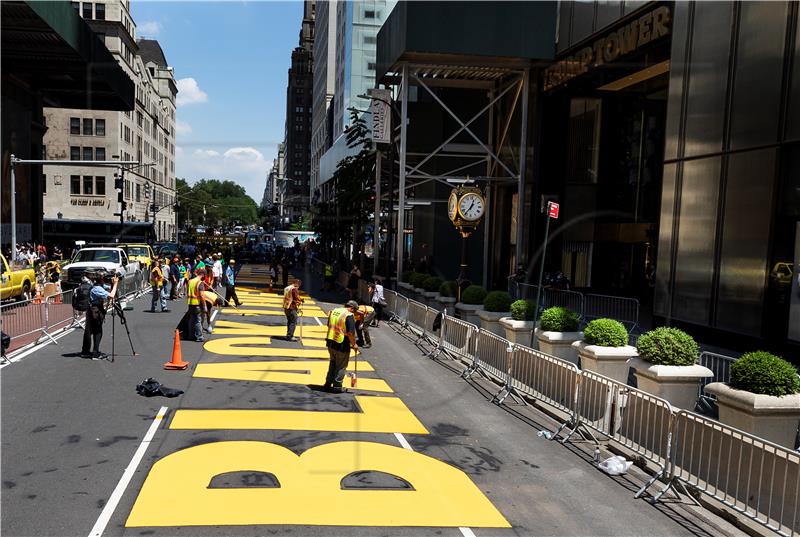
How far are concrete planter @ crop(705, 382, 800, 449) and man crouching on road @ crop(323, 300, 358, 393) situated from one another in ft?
20.3

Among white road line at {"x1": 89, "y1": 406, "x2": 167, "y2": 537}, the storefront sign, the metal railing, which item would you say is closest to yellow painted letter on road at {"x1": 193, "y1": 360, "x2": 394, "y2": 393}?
the metal railing

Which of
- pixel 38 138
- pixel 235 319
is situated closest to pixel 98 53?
pixel 38 138

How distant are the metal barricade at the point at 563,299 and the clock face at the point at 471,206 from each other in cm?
341

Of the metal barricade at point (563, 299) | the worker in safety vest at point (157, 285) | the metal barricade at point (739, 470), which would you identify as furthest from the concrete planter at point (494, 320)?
the worker in safety vest at point (157, 285)

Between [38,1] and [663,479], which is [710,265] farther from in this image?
[38,1]

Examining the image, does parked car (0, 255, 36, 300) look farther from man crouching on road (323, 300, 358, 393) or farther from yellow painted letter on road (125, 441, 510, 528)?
yellow painted letter on road (125, 441, 510, 528)

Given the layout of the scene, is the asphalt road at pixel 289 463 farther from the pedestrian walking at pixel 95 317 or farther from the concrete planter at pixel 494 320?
the concrete planter at pixel 494 320

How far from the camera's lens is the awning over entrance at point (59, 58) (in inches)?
1154

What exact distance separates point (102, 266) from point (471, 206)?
14.0 meters

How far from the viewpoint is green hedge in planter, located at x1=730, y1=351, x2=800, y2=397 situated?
7750 mm

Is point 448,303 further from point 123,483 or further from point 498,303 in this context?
point 123,483

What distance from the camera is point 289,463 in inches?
302

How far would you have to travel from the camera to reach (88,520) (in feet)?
19.7

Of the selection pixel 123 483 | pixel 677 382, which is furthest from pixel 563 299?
pixel 123 483
